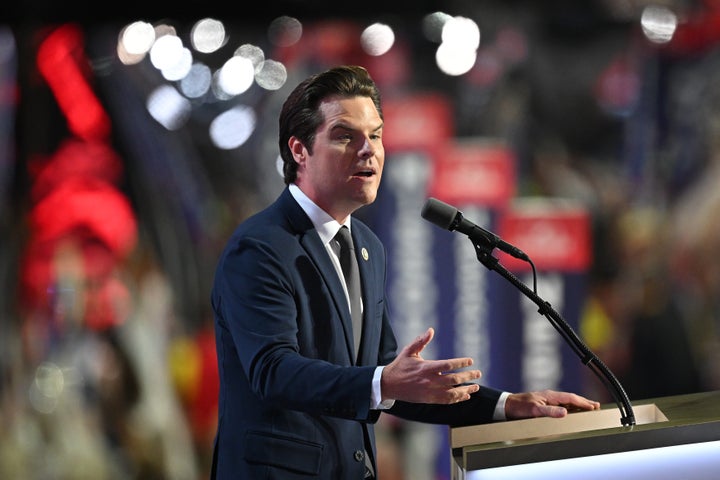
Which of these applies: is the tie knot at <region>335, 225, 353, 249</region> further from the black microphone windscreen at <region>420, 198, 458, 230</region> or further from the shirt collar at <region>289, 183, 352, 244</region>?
the black microphone windscreen at <region>420, 198, 458, 230</region>

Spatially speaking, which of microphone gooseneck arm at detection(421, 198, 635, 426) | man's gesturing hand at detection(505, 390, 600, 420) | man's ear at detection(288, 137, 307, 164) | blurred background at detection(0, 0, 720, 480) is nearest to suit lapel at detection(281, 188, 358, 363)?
man's ear at detection(288, 137, 307, 164)

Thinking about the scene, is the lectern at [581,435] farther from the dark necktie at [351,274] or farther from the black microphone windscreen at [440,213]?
the black microphone windscreen at [440,213]

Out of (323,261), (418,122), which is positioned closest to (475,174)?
(418,122)

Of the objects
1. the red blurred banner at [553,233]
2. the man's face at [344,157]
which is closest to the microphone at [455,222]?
the man's face at [344,157]

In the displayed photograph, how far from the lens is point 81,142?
13.8 ft

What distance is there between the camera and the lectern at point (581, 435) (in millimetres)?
1489

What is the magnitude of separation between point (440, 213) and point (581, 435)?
0.46 m

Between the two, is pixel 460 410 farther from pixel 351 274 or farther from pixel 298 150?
pixel 298 150

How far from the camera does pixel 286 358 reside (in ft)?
5.14

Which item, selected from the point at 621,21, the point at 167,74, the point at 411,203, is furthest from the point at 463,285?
the point at 167,74

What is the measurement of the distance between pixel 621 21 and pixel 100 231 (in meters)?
2.49

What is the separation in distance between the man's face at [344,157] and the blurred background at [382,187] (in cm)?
234

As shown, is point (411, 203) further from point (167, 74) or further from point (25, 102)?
point (25, 102)

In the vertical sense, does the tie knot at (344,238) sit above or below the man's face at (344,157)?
below
